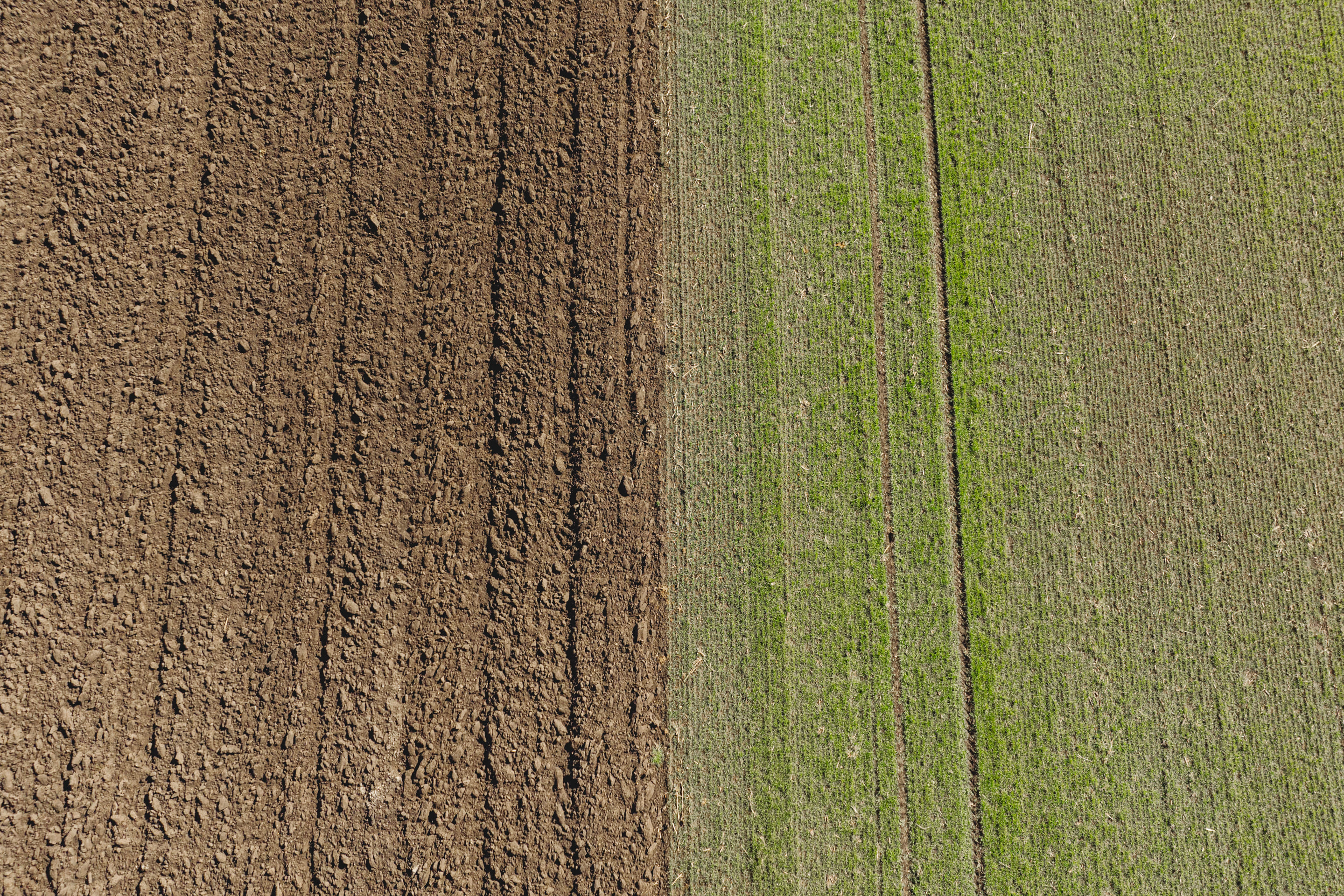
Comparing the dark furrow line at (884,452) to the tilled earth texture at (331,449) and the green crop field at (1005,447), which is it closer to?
the green crop field at (1005,447)

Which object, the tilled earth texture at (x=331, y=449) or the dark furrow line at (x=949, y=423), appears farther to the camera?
the dark furrow line at (x=949, y=423)

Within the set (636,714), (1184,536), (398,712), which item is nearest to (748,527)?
(636,714)

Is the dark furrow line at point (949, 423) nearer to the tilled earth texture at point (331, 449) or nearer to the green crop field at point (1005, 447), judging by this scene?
the green crop field at point (1005, 447)

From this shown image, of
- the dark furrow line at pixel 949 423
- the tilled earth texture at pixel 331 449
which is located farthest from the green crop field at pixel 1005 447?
the tilled earth texture at pixel 331 449

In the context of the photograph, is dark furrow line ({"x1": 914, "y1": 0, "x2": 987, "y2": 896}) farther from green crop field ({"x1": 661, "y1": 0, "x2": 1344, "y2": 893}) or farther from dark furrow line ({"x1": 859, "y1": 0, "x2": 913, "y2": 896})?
dark furrow line ({"x1": 859, "y1": 0, "x2": 913, "y2": 896})

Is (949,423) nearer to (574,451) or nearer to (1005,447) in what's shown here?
(1005,447)

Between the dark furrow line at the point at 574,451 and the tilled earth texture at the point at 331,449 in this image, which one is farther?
the dark furrow line at the point at 574,451
